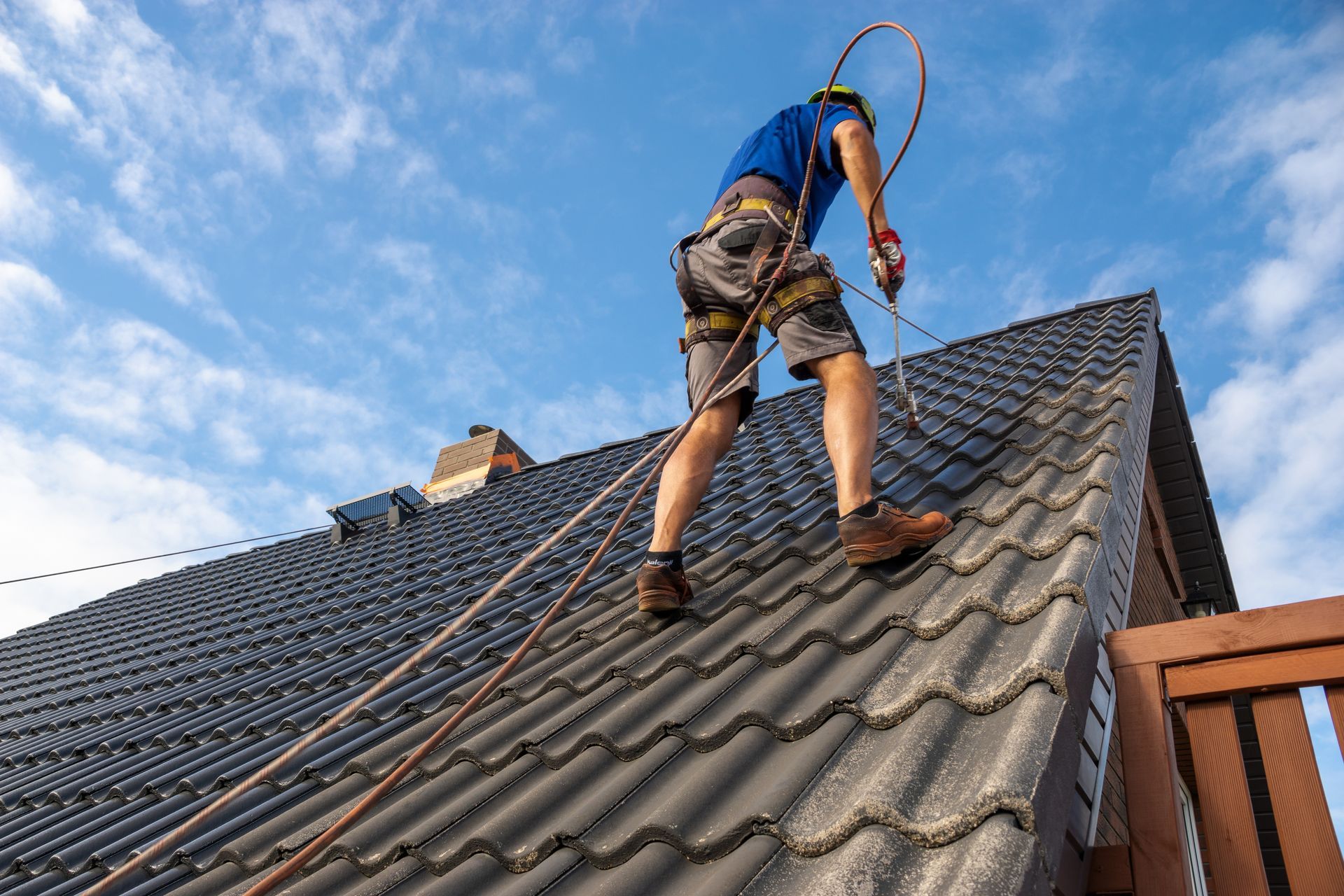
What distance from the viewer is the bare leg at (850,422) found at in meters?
2.83

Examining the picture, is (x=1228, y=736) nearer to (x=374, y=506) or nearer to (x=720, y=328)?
(x=720, y=328)

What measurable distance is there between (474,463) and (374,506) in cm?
136

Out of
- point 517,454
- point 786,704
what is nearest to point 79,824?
point 786,704

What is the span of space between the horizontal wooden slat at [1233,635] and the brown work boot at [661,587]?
53.1 inches

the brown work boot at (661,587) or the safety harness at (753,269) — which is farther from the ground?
the safety harness at (753,269)

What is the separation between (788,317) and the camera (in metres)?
3.14

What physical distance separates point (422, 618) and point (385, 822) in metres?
2.40

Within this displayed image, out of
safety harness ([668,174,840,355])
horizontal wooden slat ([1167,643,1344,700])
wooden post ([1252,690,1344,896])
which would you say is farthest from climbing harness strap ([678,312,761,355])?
wooden post ([1252,690,1344,896])

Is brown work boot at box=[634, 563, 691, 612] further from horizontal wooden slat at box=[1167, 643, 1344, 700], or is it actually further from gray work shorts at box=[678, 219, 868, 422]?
horizontal wooden slat at box=[1167, 643, 1344, 700]

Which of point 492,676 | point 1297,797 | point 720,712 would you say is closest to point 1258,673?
point 1297,797

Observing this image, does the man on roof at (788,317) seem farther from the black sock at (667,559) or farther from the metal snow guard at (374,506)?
the metal snow guard at (374,506)

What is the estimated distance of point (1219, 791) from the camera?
196cm

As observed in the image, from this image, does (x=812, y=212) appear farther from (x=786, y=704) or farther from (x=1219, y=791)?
(x=1219, y=791)

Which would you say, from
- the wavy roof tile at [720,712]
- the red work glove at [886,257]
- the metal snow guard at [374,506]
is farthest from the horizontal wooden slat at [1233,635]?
the metal snow guard at [374,506]
